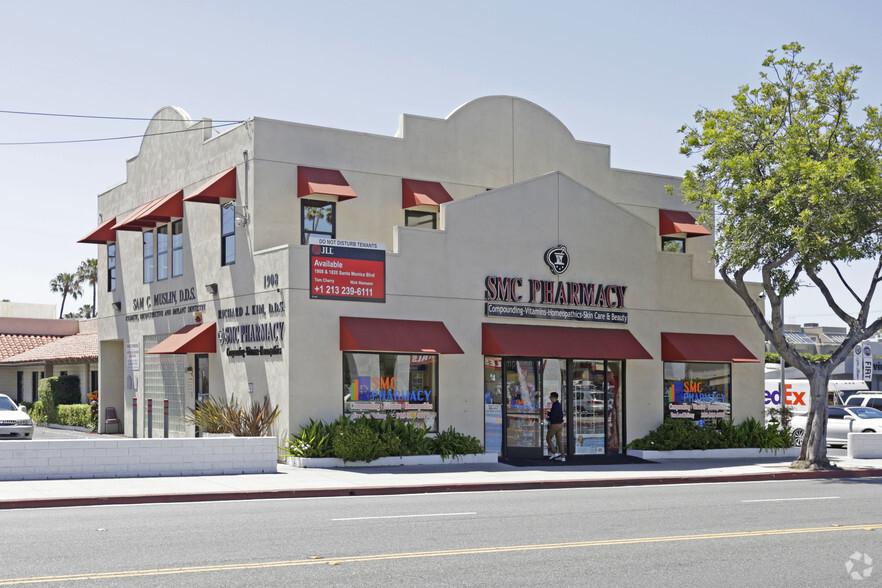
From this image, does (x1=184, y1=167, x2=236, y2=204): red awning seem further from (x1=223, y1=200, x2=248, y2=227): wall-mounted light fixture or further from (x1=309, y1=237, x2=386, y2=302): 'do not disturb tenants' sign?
(x1=309, y1=237, x2=386, y2=302): 'do not disturb tenants' sign

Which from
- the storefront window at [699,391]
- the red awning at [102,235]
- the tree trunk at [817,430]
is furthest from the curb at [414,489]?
the red awning at [102,235]

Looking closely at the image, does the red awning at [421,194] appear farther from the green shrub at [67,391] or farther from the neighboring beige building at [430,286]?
the green shrub at [67,391]

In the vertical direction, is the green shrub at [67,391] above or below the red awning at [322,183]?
below

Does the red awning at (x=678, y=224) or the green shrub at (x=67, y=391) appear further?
the green shrub at (x=67, y=391)

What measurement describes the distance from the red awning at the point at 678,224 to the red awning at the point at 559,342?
4.85m

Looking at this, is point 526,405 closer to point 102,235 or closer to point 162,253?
point 162,253

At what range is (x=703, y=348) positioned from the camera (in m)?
27.8

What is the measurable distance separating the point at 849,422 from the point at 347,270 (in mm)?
→ 19929

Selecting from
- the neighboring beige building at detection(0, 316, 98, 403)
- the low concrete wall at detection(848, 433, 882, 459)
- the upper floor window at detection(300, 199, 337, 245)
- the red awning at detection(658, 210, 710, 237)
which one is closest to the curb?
the low concrete wall at detection(848, 433, 882, 459)

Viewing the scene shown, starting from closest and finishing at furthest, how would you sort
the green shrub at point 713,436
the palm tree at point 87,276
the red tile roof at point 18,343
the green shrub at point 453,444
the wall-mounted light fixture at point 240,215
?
the green shrub at point 453,444, the wall-mounted light fixture at point 240,215, the green shrub at point 713,436, the red tile roof at point 18,343, the palm tree at point 87,276

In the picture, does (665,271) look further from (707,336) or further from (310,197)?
(310,197)

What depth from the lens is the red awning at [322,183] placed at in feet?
78.3

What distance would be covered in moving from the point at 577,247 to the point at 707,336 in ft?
16.9

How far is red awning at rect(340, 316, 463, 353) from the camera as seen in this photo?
22359 millimetres
